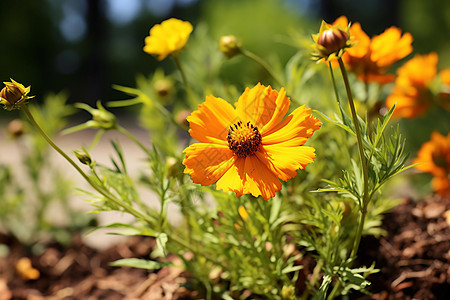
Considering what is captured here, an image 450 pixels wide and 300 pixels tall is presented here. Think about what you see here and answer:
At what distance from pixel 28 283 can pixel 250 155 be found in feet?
2.27

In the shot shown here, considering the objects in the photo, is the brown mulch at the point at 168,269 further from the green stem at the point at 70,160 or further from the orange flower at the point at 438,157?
the green stem at the point at 70,160

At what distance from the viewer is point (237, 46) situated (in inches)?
24.6

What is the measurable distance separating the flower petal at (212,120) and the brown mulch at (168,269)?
276 mm

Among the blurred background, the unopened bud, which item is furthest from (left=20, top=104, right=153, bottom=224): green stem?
the blurred background

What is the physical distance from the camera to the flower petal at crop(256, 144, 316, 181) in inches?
17.8

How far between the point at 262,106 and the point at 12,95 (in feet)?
0.86

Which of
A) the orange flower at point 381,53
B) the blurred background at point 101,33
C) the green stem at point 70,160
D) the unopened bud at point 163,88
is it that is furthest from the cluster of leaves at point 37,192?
the blurred background at point 101,33

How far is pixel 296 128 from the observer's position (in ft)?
1.56

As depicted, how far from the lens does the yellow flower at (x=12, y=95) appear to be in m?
0.44

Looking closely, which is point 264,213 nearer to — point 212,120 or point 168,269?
point 212,120

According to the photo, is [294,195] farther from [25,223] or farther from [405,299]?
[25,223]

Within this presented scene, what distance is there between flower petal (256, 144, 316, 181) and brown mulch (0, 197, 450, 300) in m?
0.29

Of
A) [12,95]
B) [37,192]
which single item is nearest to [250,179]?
[12,95]

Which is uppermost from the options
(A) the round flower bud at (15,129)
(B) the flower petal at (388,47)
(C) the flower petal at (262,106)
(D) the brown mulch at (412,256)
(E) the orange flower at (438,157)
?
(B) the flower petal at (388,47)
